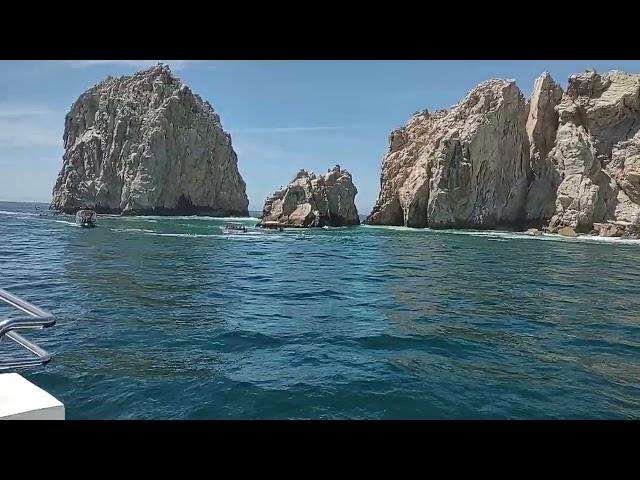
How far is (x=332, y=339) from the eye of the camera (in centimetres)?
1514

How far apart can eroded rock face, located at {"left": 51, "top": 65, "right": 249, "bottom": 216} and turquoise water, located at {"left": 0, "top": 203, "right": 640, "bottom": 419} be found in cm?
8502

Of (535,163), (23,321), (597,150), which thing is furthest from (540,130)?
(23,321)

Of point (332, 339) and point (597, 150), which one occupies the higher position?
point (597, 150)

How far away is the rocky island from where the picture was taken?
6894 cm

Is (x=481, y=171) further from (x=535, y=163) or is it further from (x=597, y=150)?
(x=597, y=150)

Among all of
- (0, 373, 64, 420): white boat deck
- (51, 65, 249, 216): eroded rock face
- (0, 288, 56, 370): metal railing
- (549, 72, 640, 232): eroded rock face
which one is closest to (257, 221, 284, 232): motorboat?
(549, 72, 640, 232): eroded rock face

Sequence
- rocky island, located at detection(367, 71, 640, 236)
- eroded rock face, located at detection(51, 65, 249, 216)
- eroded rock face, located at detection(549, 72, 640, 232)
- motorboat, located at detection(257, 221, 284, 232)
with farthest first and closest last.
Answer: eroded rock face, located at detection(51, 65, 249, 216), motorboat, located at detection(257, 221, 284, 232), rocky island, located at detection(367, 71, 640, 236), eroded rock face, located at detection(549, 72, 640, 232)

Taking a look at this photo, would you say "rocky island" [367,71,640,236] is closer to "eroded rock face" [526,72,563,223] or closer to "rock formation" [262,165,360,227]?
"eroded rock face" [526,72,563,223]

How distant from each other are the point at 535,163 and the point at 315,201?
38945 millimetres

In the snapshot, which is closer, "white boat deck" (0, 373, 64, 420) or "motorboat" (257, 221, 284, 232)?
"white boat deck" (0, 373, 64, 420)

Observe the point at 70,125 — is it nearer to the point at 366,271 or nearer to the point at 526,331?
the point at 366,271

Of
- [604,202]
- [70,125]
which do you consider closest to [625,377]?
[604,202]

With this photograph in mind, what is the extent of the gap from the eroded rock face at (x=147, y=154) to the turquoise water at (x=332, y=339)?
85020 mm

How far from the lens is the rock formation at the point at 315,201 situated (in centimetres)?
8019
